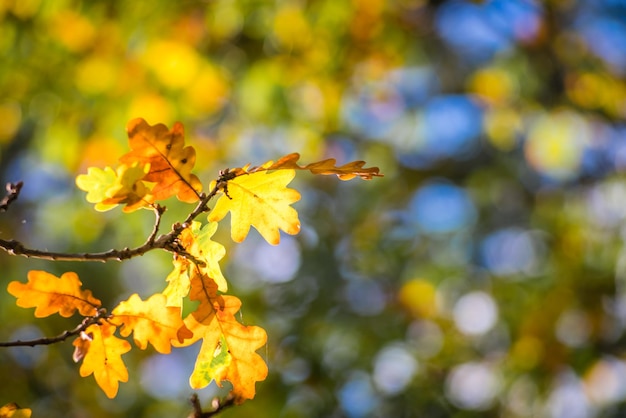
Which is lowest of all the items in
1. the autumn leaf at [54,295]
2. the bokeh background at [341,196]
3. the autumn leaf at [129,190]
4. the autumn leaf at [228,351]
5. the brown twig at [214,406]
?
the bokeh background at [341,196]

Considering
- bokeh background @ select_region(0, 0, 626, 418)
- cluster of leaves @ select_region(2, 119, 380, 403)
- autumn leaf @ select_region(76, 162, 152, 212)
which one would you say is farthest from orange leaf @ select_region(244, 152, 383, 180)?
bokeh background @ select_region(0, 0, 626, 418)

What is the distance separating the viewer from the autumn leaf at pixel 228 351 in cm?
79

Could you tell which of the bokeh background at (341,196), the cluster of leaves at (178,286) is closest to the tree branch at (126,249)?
the cluster of leaves at (178,286)

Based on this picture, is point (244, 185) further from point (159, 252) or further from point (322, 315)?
point (322, 315)

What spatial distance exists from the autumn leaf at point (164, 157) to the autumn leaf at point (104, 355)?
0.20 meters

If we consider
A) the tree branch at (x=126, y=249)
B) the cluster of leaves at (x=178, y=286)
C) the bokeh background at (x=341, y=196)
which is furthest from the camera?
the bokeh background at (x=341, y=196)

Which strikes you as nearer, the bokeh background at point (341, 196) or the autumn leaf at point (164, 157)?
the autumn leaf at point (164, 157)

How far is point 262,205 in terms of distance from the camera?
0.85 m

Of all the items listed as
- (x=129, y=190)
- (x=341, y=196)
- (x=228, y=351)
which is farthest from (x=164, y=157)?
(x=341, y=196)

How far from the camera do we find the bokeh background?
3299 millimetres

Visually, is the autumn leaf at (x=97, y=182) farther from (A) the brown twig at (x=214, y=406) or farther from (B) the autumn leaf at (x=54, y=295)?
(A) the brown twig at (x=214, y=406)

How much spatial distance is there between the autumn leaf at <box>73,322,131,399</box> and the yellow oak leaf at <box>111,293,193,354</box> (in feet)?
0.07

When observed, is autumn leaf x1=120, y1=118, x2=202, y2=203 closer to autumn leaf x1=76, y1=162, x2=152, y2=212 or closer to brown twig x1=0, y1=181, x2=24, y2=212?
autumn leaf x1=76, y1=162, x2=152, y2=212

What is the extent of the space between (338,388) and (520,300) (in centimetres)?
153
